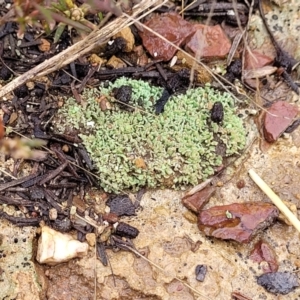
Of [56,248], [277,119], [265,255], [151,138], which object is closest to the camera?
[56,248]

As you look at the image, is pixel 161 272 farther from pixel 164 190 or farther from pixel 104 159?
pixel 104 159

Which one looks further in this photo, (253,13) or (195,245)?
(253,13)

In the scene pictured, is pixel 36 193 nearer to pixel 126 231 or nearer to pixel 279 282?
pixel 126 231

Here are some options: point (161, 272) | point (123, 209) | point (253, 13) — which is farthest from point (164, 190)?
point (253, 13)

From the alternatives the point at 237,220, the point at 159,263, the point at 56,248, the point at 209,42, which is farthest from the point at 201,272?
the point at 209,42

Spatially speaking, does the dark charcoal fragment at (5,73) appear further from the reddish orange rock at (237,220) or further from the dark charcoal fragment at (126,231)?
the reddish orange rock at (237,220)
